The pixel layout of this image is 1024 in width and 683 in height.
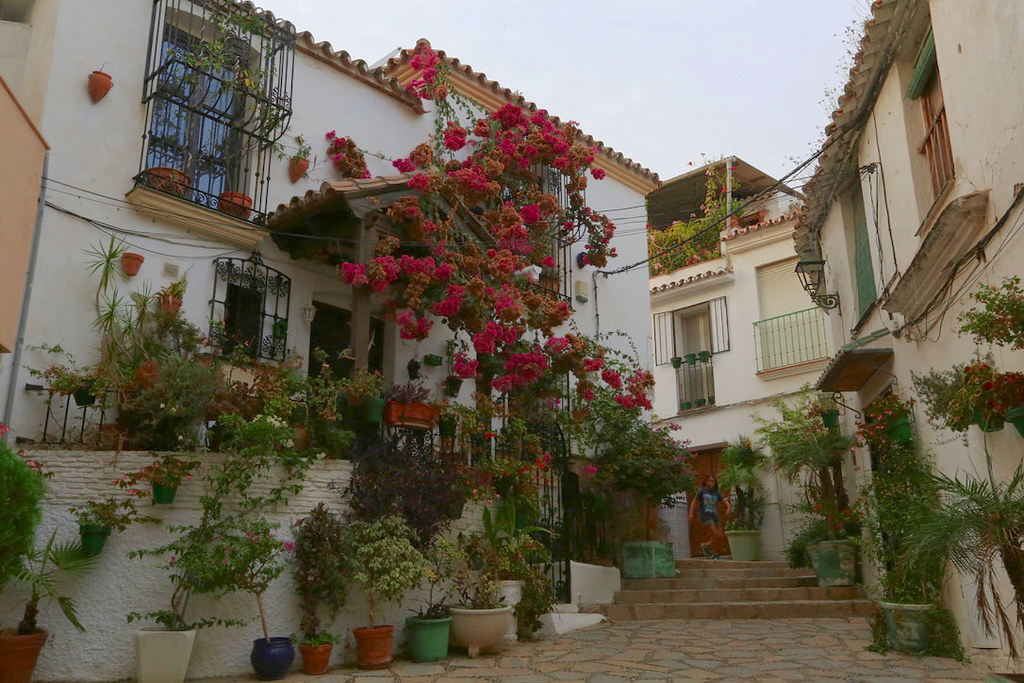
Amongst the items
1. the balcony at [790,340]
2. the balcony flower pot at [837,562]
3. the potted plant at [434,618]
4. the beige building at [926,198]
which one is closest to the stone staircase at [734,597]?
the balcony flower pot at [837,562]

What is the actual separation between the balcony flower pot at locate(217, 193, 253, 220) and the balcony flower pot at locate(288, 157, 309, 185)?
706 mm

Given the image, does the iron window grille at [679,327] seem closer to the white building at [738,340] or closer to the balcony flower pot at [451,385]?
the white building at [738,340]

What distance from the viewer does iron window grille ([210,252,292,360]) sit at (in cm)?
881

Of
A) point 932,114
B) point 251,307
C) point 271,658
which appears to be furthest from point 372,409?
point 932,114

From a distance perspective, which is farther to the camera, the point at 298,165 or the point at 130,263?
the point at 298,165

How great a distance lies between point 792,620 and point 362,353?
5751 mm

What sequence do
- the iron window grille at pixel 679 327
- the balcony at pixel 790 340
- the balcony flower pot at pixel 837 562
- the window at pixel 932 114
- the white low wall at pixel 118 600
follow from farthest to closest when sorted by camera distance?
1. the iron window grille at pixel 679 327
2. the balcony at pixel 790 340
3. the balcony flower pot at pixel 837 562
4. the window at pixel 932 114
5. the white low wall at pixel 118 600

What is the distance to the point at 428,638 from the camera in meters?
7.28

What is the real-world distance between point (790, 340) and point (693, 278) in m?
2.66

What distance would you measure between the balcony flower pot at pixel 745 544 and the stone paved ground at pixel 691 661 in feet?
17.3

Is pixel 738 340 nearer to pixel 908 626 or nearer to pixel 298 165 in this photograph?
pixel 908 626

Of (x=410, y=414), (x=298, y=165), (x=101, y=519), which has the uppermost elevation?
(x=298, y=165)

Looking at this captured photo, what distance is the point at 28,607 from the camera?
19.8ft

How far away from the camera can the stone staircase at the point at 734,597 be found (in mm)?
9938
